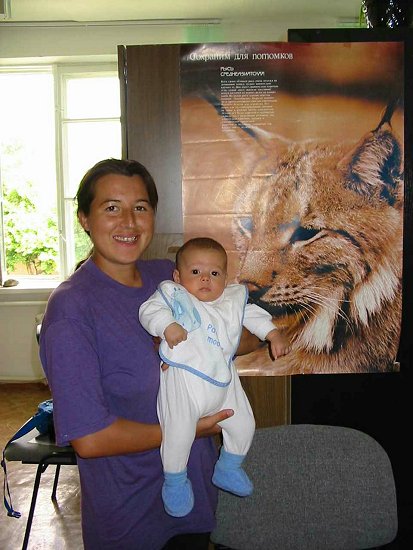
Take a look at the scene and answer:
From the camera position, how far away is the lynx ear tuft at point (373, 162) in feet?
5.64

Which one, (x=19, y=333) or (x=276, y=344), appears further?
(x=19, y=333)

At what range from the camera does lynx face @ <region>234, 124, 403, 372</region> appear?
1.72 m

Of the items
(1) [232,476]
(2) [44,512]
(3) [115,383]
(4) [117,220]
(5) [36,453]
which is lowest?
(2) [44,512]

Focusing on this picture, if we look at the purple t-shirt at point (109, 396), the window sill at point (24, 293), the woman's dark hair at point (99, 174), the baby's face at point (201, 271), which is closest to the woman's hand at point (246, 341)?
the baby's face at point (201, 271)

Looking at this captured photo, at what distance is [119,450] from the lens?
1072 millimetres

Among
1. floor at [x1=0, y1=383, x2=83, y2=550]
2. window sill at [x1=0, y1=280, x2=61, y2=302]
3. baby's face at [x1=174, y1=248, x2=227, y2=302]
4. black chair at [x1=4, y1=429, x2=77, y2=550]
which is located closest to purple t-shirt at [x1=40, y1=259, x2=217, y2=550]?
baby's face at [x1=174, y1=248, x2=227, y2=302]

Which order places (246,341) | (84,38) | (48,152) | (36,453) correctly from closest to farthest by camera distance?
1. (246,341)
2. (36,453)
3. (84,38)
4. (48,152)

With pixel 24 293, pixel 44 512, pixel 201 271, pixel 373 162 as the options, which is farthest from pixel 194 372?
pixel 24 293

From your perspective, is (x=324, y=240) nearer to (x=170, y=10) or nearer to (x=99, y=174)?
(x=99, y=174)

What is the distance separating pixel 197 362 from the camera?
116 centimetres

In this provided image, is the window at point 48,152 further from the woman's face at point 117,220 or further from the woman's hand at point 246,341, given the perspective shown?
the woman's face at point 117,220

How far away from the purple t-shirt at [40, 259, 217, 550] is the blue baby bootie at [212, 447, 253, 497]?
46 millimetres

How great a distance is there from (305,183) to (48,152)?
12.5 feet

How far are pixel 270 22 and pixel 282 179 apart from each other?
136 inches
